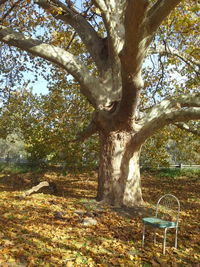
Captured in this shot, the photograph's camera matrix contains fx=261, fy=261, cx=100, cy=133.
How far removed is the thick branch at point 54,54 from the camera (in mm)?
7105

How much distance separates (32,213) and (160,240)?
2.94 metres

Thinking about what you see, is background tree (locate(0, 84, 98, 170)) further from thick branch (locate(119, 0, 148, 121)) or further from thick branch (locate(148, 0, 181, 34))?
thick branch (locate(148, 0, 181, 34))

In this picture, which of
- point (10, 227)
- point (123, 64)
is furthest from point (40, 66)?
point (10, 227)

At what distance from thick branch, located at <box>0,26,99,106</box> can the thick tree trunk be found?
1.44m

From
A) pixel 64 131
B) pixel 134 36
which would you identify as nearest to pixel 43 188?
pixel 64 131

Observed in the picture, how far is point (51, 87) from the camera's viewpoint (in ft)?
40.8

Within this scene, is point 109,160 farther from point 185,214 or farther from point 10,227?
point 10,227

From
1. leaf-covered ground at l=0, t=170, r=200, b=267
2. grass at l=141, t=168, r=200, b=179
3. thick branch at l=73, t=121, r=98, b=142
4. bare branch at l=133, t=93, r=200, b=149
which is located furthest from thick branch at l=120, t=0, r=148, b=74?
grass at l=141, t=168, r=200, b=179

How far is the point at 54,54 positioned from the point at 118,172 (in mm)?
3830

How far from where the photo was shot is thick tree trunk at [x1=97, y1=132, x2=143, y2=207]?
757 centimetres

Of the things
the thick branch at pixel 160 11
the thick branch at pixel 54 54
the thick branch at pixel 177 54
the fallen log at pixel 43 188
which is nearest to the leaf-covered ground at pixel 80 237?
the fallen log at pixel 43 188

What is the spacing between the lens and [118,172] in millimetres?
7641

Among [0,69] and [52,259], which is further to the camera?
[0,69]

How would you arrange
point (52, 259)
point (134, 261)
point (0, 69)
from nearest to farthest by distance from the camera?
point (52, 259), point (134, 261), point (0, 69)
